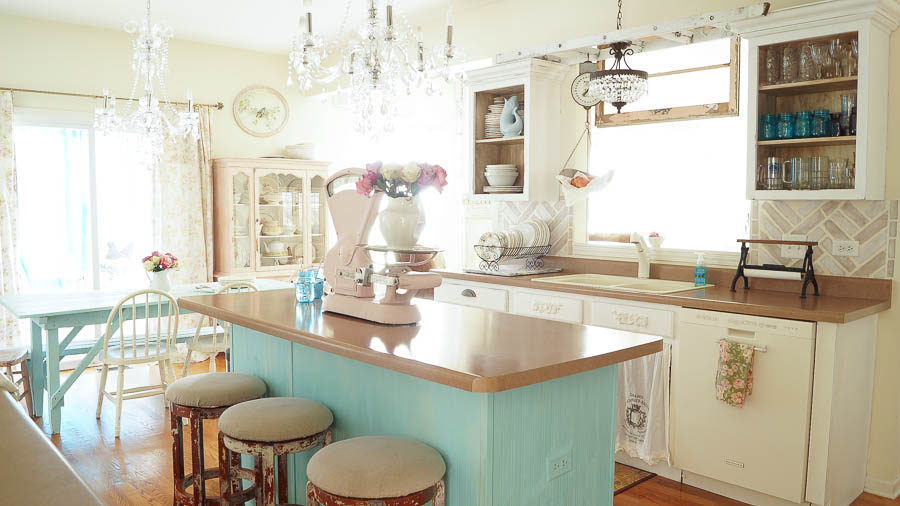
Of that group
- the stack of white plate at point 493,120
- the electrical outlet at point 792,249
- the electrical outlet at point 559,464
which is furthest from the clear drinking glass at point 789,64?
the electrical outlet at point 559,464

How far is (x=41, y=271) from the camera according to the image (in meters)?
5.54

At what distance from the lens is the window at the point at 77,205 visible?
17.9ft

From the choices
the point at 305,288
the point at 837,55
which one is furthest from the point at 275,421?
the point at 837,55

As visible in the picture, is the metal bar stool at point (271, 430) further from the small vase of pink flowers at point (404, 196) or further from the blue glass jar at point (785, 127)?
the blue glass jar at point (785, 127)

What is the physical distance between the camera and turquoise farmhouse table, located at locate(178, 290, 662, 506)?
1722 millimetres

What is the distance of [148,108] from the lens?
405cm

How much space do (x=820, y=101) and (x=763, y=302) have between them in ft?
3.49

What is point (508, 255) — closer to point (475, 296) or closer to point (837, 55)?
point (475, 296)

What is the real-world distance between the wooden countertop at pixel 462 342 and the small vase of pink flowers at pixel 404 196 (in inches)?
11.9

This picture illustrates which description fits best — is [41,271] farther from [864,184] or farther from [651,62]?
[864,184]

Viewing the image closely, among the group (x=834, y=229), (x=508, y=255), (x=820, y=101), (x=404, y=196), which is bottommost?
(x=508, y=255)

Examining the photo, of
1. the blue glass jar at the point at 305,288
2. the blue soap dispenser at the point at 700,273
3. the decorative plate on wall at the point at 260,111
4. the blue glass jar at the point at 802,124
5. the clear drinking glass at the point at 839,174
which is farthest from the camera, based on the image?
the decorative plate on wall at the point at 260,111

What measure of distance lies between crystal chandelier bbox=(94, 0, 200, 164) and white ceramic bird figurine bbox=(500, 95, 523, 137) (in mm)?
1960

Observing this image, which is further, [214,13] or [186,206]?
[186,206]
